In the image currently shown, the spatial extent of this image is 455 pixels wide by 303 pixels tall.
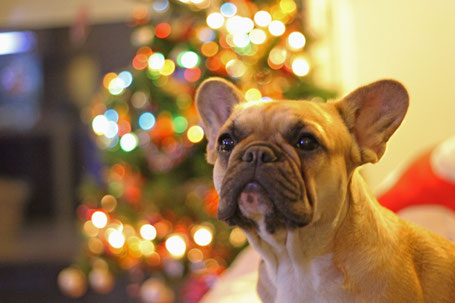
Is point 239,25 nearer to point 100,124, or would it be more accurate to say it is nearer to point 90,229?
point 100,124

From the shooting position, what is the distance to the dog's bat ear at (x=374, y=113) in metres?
1.33

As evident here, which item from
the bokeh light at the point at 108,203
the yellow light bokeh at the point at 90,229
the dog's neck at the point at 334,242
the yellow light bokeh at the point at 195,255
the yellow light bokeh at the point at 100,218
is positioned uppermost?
the dog's neck at the point at 334,242

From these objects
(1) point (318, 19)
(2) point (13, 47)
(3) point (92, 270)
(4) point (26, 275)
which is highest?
(2) point (13, 47)

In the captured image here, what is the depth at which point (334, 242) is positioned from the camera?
127 cm

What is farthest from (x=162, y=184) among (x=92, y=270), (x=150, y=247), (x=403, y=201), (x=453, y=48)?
(x=453, y=48)

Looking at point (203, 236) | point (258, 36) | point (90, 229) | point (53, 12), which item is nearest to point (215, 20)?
point (258, 36)

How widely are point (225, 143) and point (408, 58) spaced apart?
2529 millimetres

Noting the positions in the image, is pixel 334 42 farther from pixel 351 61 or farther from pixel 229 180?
pixel 229 180

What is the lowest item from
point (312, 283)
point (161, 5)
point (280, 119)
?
point (312, 283)

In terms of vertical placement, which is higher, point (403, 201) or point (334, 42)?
point (334, 42)

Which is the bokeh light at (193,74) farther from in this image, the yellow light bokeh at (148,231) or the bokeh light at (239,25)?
the yellow light bokeh at (148,231)

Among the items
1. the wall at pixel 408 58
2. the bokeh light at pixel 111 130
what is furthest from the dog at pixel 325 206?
the wall at pixel 408 58

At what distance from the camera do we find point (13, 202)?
15.6 ft

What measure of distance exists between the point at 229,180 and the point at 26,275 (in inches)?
152
